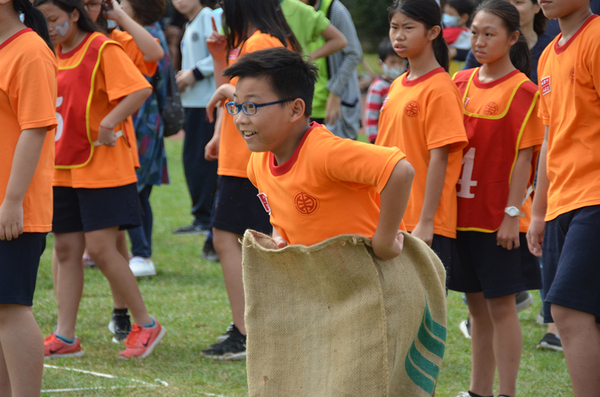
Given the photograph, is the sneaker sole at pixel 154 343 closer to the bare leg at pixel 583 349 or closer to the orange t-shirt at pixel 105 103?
the orange t-shirt at pixel 105 103

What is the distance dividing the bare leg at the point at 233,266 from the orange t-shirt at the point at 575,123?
177 centimetres

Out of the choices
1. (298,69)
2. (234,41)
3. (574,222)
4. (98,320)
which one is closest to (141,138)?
(98,320)

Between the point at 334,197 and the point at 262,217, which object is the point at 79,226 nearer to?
the point at 262,217

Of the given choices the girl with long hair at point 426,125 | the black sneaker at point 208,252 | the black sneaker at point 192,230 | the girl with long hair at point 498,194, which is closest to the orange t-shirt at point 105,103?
the girl with long hair at point 426,125

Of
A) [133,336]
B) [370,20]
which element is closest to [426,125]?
[133,336]

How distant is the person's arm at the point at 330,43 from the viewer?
4.99 metres

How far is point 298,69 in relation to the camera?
241 cm

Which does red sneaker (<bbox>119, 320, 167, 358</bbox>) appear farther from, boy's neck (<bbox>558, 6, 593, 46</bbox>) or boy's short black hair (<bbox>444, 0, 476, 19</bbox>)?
boy's short black hair (<bbox>444, 0, 476, 19</bbox>)

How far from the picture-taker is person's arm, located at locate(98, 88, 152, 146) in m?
3.70

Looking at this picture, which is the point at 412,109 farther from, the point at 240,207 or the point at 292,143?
the point at 240,207

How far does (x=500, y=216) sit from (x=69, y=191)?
7.34ft

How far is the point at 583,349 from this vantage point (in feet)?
8.30

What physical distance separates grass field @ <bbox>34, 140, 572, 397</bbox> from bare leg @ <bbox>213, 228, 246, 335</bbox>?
0.92 feet

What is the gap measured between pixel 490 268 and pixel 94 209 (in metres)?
2.04
